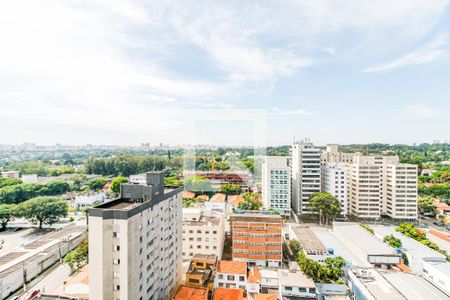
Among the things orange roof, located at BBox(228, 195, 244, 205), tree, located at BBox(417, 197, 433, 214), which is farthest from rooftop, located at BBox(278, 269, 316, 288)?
tree, located at BBox(417, 197, 433, 214)

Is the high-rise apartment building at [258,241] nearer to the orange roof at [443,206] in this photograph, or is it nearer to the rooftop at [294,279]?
the rooftop at [294,279]

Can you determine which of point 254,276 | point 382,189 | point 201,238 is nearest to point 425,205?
point 382,189

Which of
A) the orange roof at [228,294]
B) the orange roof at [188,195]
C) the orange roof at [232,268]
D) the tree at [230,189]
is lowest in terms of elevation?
the orange roof at [228,294]

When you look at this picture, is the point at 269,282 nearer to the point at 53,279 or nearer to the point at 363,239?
the point at 363,239

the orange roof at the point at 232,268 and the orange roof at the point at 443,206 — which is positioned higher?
the orange roof at the point at 443,206

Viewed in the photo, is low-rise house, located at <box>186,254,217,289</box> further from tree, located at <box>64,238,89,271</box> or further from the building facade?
tree, located at <box>64,238,89,271</box>

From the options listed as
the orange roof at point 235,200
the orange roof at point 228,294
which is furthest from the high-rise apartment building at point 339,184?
the orange roof at point 228,294

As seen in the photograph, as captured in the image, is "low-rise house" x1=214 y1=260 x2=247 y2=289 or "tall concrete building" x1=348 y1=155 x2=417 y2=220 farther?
"tall concrete building" x1=348 y1=155 x2=417 y2=220
